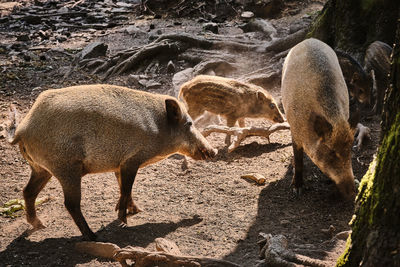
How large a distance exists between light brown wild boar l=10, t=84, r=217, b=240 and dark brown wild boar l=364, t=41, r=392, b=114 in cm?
336

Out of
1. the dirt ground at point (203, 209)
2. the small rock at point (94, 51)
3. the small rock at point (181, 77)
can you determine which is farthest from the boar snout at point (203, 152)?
the small rock at point (94, 51)

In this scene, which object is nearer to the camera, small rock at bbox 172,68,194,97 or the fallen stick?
the fallen stick

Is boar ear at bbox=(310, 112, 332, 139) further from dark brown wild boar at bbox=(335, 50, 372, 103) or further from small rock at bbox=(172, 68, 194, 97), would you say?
small rock at bbox=(172, 68, 194, 97)

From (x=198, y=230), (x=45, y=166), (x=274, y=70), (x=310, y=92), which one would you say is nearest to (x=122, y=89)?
(x=45, y=166)

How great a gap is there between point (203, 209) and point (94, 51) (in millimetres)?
6423

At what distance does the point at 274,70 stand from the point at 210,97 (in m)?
2.19

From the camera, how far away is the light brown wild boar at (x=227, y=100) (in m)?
7.16

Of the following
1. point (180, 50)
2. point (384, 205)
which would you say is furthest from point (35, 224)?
point (180, 50)

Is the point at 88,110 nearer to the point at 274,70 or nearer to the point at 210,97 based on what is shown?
the point at 210,97

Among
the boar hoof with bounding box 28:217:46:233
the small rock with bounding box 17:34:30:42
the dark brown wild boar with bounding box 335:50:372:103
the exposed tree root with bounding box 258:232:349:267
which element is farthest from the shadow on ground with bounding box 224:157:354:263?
the small rock with bounding box 17:34:30:42

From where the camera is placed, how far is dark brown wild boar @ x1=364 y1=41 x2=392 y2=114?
22.0 ft

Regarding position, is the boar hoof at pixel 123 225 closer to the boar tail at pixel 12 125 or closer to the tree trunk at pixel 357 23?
the boar tail at pixel 12 125

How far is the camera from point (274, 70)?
29.1ft

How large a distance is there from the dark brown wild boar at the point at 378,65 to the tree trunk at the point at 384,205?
4416 mm
